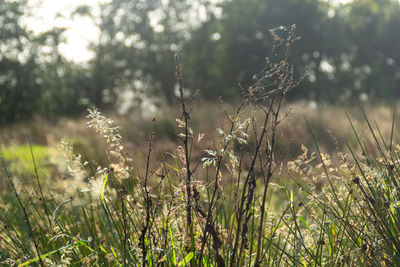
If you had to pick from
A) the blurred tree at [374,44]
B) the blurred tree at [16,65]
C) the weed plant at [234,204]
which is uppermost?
the blurred tree at [16,65]

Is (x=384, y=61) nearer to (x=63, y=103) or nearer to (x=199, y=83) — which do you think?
(x=199, y=83)

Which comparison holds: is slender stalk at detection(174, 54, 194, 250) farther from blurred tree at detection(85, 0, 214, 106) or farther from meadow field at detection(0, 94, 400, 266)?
blurred tree at detection(85, 0, 214, 106)

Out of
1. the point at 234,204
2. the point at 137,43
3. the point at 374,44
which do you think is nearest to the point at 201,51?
the point at 137,43

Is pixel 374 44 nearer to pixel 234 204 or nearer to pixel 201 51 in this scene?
pixel 201 51

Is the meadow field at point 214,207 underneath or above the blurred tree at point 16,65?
underneath

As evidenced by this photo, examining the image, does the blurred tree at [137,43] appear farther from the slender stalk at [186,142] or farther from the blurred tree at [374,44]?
the slender stalk at [186,142]

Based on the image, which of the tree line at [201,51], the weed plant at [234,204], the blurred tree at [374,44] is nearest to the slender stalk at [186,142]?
the weed plant at [234,204]

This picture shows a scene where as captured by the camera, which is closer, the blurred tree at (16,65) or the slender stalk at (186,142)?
the slender stalk at (186,142)

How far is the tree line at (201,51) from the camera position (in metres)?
26.2

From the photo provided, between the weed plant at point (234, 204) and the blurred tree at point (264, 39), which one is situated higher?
the blurred tree at point (264, 39)

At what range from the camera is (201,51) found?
1156 inches

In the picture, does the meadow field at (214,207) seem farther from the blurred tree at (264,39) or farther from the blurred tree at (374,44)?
the blurred tree at (374,44)

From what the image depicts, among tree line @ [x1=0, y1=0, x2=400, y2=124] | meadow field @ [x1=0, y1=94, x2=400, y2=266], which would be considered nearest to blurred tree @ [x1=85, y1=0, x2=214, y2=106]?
A: tree line @ [x1=0, y1=0, x2=400, y2=124]

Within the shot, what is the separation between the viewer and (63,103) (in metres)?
27.2
